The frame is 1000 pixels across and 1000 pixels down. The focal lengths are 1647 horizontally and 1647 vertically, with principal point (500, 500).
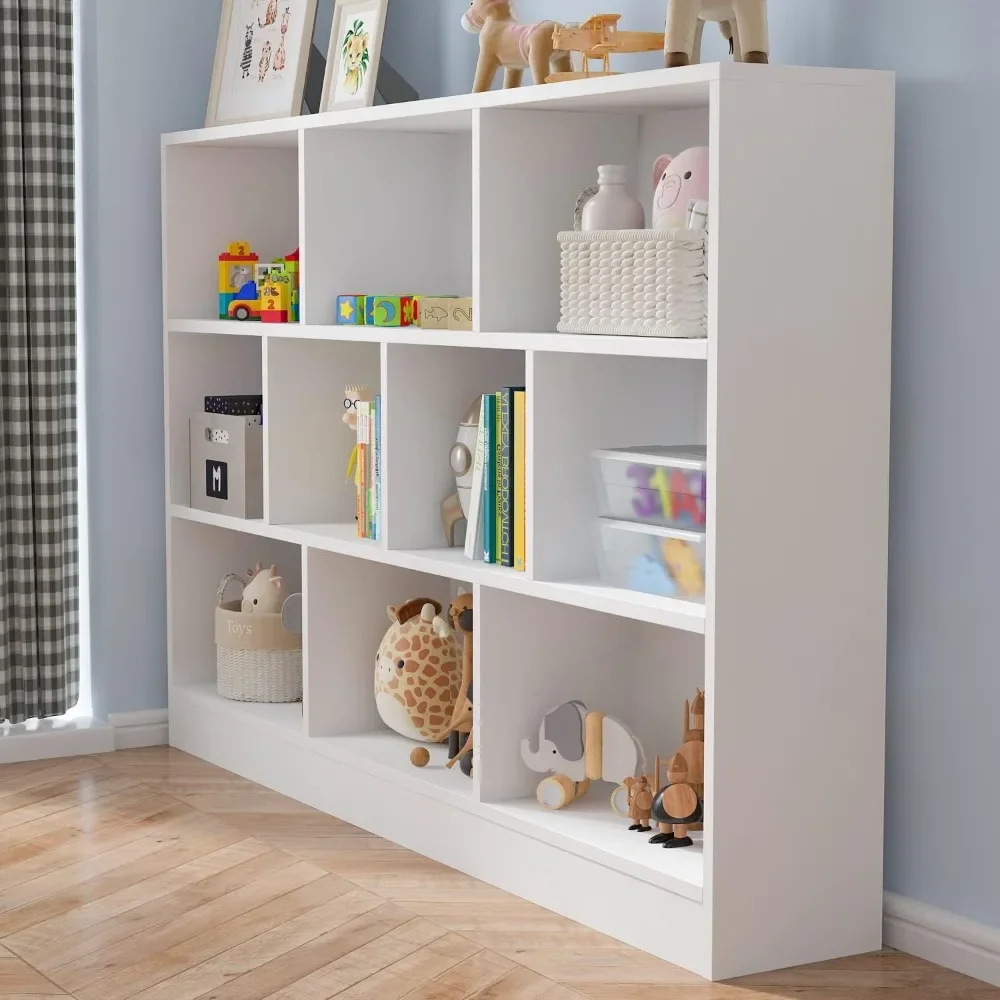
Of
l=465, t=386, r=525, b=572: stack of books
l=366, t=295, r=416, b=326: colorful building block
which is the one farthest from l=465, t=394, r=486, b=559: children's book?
l=366, t=295, r=416, b=326: colorful building block

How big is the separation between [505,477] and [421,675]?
0.50 m

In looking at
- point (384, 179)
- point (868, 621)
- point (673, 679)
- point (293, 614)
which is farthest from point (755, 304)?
point (293, 614)

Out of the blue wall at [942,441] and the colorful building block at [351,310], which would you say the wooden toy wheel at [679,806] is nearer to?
the blue wall at [942,441]

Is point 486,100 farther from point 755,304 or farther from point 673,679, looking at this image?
point 673,679

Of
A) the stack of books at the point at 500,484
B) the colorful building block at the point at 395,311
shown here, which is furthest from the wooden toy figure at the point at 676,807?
→ the colorful building block at the point at 395,311

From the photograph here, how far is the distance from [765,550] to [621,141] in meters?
0.79

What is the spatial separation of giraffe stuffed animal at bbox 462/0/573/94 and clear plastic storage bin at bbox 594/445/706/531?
2.00 ft

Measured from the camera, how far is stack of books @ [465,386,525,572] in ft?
8.21

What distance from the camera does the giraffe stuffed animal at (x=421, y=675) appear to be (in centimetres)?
286

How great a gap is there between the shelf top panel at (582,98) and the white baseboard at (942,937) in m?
1.12

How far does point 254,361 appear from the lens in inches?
137

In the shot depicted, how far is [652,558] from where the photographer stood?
2.30 meters

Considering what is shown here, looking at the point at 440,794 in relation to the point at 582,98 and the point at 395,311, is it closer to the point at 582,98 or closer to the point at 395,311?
the point at 395,311

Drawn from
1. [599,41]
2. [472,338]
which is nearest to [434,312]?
[472,338]
